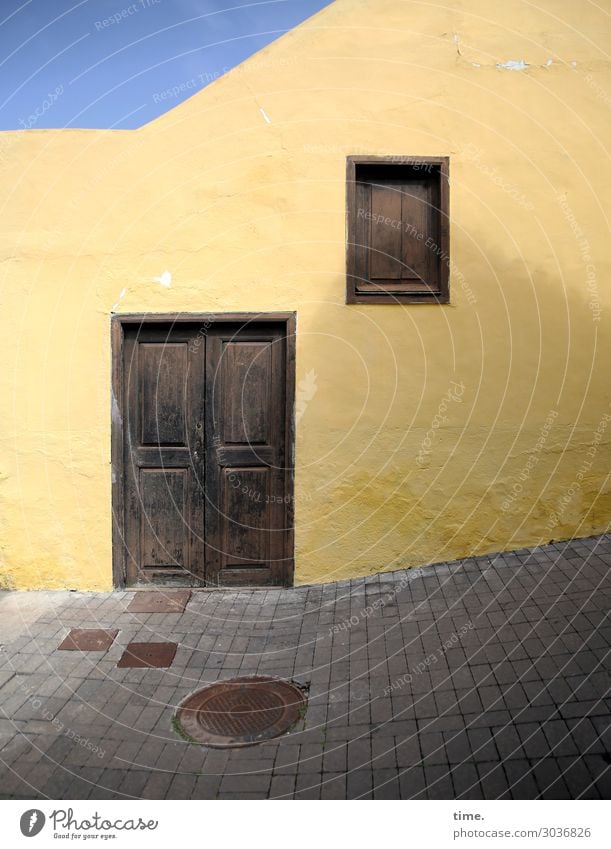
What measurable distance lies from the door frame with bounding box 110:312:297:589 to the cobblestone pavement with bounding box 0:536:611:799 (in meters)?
0.43

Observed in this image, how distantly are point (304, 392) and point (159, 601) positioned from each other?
2218mm

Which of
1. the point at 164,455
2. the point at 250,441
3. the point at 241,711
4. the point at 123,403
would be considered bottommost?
the point at 241,711

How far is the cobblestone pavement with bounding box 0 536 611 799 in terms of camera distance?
325 cm

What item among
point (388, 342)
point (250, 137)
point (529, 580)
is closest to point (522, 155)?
point (388, 342)

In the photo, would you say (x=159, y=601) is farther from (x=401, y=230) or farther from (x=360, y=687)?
(x=401, y=230)

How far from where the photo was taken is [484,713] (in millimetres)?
3658

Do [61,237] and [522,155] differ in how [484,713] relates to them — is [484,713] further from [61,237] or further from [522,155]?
[61,237]

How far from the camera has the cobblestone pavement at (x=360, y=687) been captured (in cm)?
325

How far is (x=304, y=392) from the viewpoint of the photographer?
19.4 ft

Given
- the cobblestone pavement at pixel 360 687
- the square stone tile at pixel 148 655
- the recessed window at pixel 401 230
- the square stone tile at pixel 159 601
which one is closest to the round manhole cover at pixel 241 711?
the cobblestone pavement at pixel 360 687
